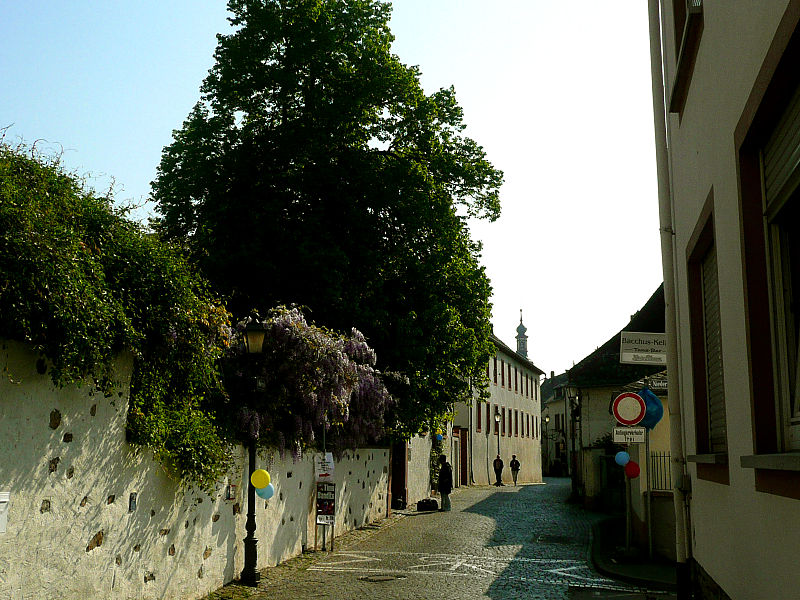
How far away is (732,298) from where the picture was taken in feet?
18.0

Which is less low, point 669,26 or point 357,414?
point 669,26

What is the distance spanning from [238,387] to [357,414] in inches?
179

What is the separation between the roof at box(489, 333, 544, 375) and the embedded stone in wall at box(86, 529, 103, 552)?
38.9 meters

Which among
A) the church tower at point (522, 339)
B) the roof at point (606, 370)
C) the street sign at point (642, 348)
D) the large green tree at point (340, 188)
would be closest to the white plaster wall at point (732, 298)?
the street sign at point (642, 348)

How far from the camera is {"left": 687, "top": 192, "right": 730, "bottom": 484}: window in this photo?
6.85 metres

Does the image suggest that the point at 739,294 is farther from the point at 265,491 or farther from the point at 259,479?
the point at 265,491

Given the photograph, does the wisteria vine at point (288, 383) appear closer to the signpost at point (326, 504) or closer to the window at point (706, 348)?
the signpost at point (326, 504)

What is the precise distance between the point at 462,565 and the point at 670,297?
773 cm

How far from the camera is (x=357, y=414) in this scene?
58.0ft

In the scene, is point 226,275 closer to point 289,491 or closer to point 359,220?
point 359,220

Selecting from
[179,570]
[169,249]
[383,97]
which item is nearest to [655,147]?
[169,249]

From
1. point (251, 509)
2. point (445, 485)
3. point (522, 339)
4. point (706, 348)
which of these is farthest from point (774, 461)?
point (522, 339)

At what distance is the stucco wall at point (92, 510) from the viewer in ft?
23.3

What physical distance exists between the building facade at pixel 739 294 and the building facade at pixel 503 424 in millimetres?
30341
